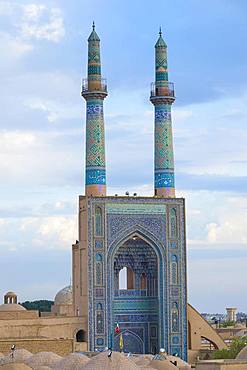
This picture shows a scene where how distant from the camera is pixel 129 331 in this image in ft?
119

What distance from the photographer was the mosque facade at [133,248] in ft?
116

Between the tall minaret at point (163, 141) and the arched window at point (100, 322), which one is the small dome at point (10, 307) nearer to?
the arched window at point (100, 322)

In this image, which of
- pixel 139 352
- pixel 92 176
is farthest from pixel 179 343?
pixel 92 176

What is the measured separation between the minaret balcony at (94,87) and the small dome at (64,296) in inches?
377

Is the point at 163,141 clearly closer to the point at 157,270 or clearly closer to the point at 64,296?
the point at 157,270

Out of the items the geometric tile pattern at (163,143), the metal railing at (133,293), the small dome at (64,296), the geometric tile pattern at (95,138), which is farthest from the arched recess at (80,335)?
the small dome at (64,296)

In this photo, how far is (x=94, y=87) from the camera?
36.0 meters

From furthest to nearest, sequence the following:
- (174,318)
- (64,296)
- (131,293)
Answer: (64,296) → (131,293) → (174,318)

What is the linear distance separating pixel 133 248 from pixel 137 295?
1.67 m

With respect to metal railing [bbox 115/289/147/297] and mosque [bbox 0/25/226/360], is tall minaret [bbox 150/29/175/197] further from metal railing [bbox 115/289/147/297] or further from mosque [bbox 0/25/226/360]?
metal railing [bbox 115/289/147/297]

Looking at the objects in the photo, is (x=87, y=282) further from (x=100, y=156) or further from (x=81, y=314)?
(x=100, y=156)

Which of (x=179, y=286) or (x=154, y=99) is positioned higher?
(x=154, y=99)

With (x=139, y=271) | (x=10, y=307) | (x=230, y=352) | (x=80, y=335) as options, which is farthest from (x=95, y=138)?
(x=230, y=352)

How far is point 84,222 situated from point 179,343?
5.17m
